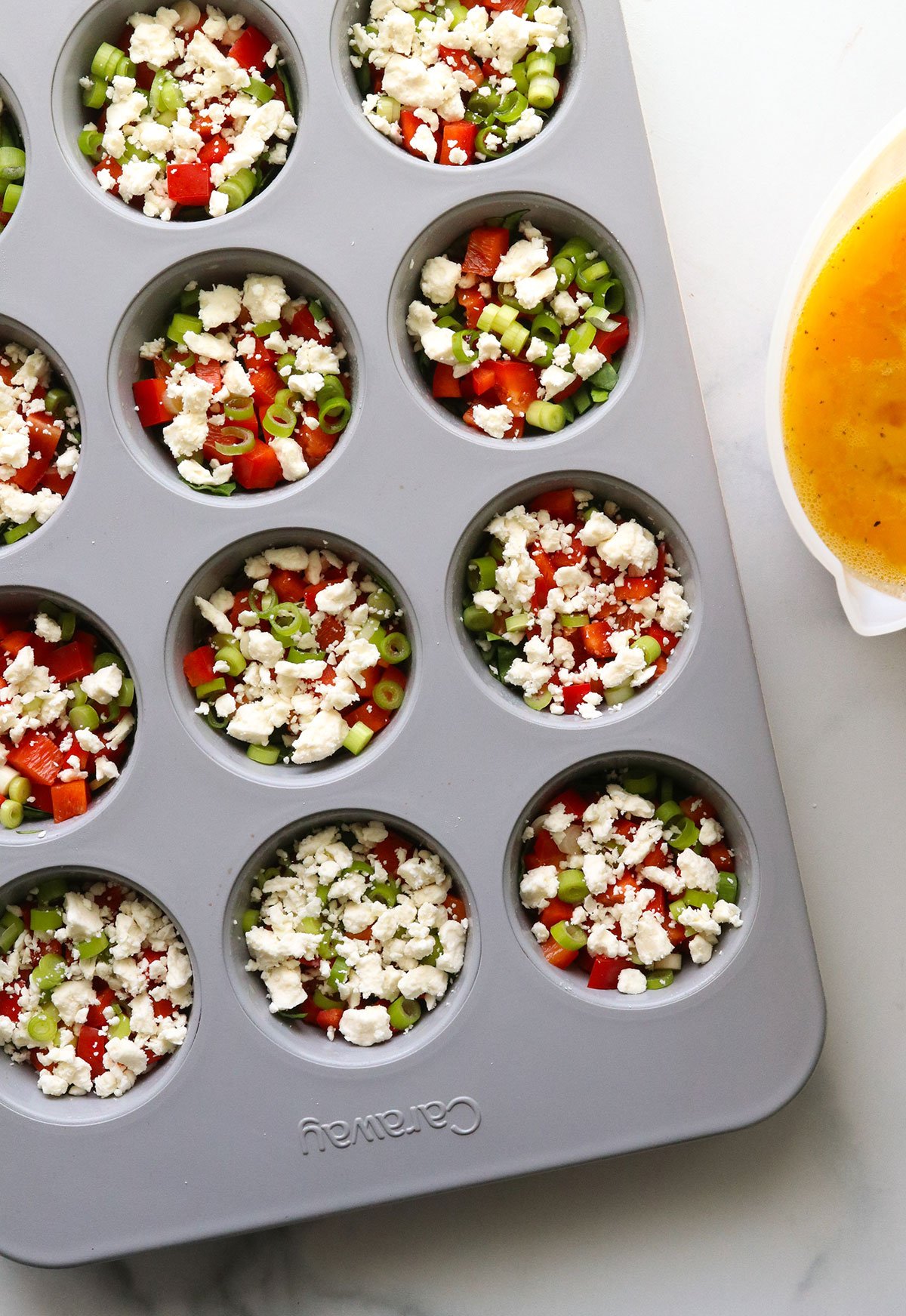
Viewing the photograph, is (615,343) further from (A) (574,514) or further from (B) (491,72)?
(B) (491,72)

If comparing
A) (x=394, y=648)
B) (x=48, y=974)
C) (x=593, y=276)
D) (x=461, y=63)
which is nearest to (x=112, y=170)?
(x=461, y=63)

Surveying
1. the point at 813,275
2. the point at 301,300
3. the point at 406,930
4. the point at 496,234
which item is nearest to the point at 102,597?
the point at 301,300

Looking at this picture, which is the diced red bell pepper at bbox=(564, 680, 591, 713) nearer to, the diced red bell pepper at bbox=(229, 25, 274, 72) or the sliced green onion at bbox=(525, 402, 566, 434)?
the sliced green onion at bbox=(525, 402, 566, 434)

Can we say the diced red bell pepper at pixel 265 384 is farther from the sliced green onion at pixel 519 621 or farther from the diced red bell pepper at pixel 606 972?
the diced red bell pepper at pixel 606 972

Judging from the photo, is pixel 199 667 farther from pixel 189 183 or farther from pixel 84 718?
pixel 189 183

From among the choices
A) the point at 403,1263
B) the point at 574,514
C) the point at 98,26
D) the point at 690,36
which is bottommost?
the point at 403,1263

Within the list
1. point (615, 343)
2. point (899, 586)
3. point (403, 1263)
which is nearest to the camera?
point (899, 586)

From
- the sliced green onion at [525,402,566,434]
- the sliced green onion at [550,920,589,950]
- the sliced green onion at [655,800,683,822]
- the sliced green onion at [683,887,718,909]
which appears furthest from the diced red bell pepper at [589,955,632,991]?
the sliced green onion at [525,402,566,434]
